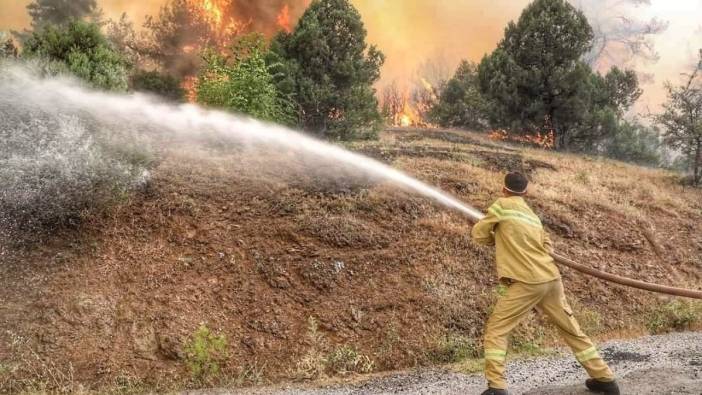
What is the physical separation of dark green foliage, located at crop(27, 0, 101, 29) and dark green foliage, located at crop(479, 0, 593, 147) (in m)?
24.3

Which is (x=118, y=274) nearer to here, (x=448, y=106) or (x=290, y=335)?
(x=290, y=335)

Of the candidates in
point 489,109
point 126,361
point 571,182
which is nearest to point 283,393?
point 126,361

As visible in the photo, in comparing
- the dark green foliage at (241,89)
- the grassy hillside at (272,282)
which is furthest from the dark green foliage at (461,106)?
the grassy hillside at (272,282)

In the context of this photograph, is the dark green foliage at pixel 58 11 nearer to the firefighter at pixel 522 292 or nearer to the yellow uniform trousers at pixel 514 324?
the firefighter at pixel 522 292

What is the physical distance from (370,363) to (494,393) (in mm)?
1749

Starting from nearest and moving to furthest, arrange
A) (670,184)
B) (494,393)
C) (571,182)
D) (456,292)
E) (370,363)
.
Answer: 1. (494,393)
2. (370,363)
3. (456,292)
4. (571,182)
5. (670,184)

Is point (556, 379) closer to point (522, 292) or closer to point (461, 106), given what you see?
point (522, 292)

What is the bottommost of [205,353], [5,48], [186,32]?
[205,353]

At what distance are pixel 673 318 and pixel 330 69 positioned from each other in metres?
11.9

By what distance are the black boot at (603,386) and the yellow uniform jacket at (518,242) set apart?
3.21 feet

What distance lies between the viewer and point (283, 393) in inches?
203

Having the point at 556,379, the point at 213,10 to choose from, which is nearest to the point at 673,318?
the point at 556,379

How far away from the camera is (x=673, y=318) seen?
7.55 metres

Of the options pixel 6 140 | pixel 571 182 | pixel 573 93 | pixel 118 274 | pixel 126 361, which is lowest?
pixel 126 361
